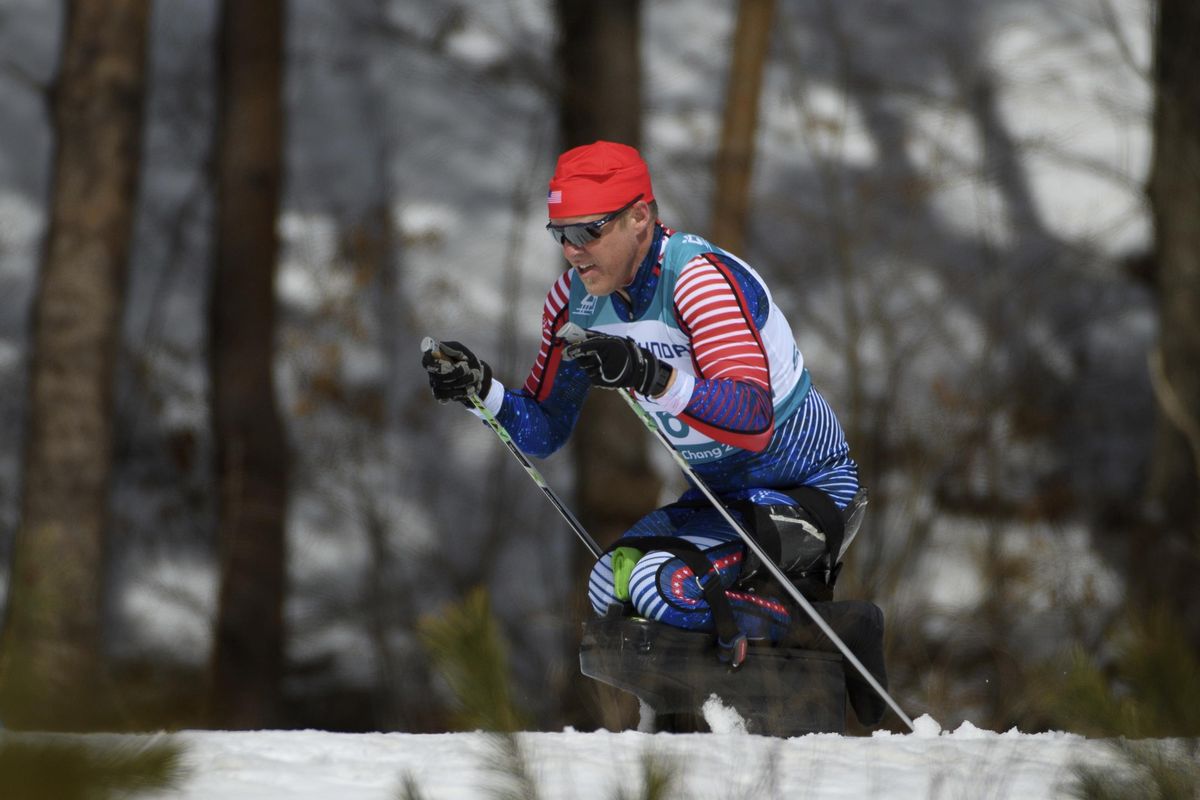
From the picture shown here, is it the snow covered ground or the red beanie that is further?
the red beanie

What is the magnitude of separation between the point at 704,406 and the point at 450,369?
62 centimetres

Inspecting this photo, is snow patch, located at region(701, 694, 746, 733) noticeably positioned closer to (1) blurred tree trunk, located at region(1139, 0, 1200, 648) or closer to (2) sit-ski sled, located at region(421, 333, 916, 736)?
(2) sit-ski sled, located at region(421, 333, 916, 736)

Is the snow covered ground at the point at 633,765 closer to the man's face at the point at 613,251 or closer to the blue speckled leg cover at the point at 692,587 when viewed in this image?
the blue speckled leg cover at the point at 692,587

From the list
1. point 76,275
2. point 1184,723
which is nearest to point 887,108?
point 76,275

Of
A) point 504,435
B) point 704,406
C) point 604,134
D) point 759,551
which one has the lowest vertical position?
point 759,551

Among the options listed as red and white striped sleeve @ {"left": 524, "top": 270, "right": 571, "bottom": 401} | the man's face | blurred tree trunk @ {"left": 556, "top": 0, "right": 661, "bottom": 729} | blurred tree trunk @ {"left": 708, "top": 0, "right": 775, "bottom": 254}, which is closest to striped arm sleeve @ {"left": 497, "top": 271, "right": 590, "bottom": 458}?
red and white striped sleeve @ {"left": 524, "top": 270, "right": 571, "bottom": 401}

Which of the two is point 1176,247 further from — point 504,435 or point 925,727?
point 504,435

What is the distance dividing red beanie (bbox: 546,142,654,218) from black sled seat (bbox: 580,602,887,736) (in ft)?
3.27

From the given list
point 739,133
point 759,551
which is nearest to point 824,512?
point 759,551

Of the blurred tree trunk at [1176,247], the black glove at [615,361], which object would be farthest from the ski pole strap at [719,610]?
the blurred tree trunk at [1176,247]

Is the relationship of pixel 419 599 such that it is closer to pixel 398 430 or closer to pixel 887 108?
pixel 398 430

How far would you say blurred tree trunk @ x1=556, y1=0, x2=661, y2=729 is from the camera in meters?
8.62

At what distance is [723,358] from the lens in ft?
10.7

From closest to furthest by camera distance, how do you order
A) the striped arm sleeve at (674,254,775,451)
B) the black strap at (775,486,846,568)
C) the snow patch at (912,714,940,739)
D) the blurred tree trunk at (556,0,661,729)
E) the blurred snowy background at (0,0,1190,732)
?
the striped arm sleeve at (674,254,775,451) < the black strap at (775,486,846,568) < the snow patch at (912,714,940,739) < the blurred tree trunk at (556,0,661,729) < the blurred snowy background at (0,0,1190,732)
